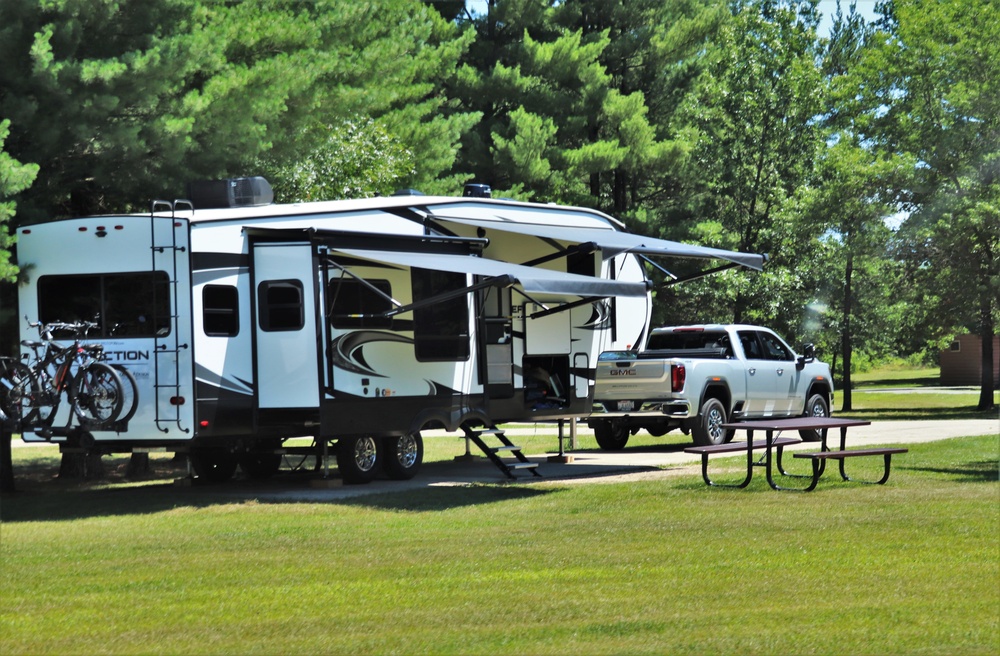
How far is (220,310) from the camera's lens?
43.9 feet

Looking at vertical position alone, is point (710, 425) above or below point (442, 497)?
above

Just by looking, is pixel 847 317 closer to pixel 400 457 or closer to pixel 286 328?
pixel 400 457

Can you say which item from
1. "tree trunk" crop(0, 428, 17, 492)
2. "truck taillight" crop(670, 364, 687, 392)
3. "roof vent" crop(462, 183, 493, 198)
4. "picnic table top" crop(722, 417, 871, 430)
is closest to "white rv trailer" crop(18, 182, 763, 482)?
"roof vent" crop(462, 183, 493, 198)

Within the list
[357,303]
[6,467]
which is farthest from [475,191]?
[6,467]

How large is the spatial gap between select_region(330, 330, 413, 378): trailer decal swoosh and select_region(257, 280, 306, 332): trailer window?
→ 469 millimetres

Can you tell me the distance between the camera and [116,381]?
1283cm

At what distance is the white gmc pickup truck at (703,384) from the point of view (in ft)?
60.3

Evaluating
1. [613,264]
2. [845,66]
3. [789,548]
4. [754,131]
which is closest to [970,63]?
[754,131]

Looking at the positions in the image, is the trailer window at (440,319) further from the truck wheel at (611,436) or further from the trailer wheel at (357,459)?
the truck wheel at (611,436)

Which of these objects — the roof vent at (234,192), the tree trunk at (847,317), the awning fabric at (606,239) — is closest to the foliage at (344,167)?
the roof vent at (234,192)

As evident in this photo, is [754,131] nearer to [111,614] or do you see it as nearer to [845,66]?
[845,66]

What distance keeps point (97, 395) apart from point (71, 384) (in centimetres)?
29

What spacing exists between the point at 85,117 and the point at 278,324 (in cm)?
346

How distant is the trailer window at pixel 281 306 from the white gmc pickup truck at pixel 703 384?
519 centimetres
